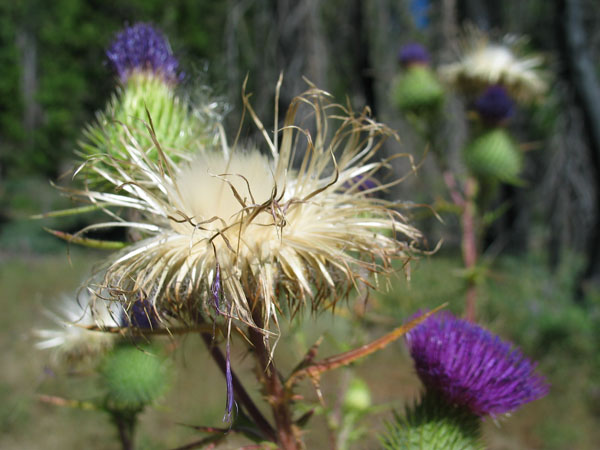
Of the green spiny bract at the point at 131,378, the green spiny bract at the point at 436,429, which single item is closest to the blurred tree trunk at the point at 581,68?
the green spiny bract at the point at 436,429

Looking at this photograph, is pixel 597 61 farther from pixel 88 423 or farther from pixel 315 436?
pixel 88 423

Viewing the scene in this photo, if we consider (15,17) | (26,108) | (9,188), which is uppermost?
(15,17)

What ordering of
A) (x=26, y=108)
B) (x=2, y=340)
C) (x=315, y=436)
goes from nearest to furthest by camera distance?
1. (x=315, y=436)
2. (x=2, y=340)
3. (x=26, y=108)

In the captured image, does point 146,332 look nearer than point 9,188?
Yes

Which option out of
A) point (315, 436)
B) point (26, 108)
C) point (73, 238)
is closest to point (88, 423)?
point (315, 436)

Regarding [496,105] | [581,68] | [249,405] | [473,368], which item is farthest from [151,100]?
[581,68]

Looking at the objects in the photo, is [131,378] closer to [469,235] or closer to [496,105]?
[469,235]
